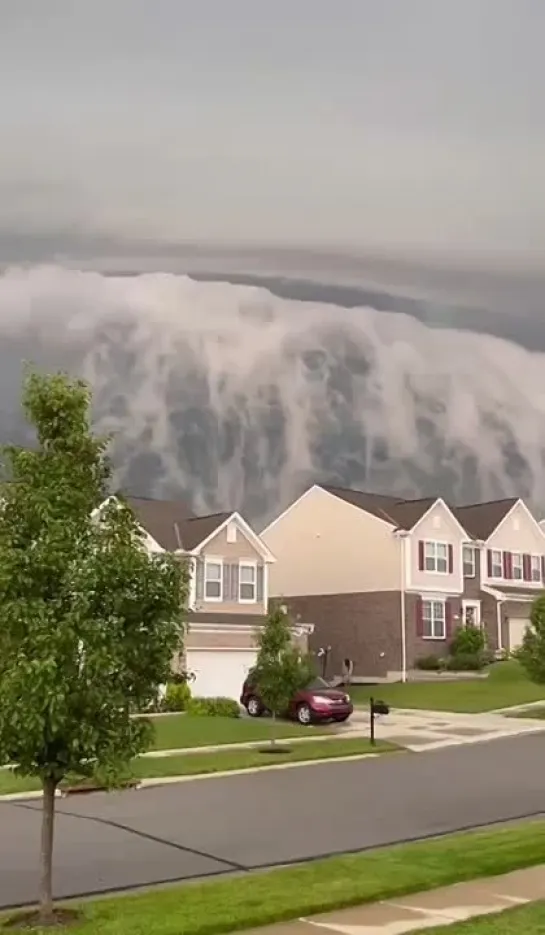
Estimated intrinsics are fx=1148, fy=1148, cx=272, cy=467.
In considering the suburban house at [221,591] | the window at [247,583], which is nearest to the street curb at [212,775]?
the suburban house at [221,591]

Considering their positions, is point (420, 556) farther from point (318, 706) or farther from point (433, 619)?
point (318, 706)

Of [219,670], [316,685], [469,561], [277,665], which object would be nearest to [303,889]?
[277,665]

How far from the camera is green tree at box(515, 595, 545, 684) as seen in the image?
34.9 metres

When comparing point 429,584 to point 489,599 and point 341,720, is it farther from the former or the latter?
point 341,720

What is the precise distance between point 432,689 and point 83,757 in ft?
119

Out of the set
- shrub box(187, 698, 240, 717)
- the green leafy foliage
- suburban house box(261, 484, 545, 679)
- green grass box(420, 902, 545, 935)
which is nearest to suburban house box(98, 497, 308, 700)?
shrub box(187, 698, 240, 717)

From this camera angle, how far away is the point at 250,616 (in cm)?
4394

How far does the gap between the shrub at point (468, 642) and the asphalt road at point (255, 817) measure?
24880mm

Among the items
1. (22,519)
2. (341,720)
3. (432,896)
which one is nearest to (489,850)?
(432,896)

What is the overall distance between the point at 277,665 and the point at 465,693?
52.3 feet

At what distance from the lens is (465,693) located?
140 ft

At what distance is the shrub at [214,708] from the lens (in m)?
36.4

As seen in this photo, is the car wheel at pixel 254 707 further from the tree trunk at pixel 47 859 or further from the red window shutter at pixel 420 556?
the tree trunk at pixel 47 859

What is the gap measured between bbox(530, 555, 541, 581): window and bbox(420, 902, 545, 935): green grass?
50.6m
